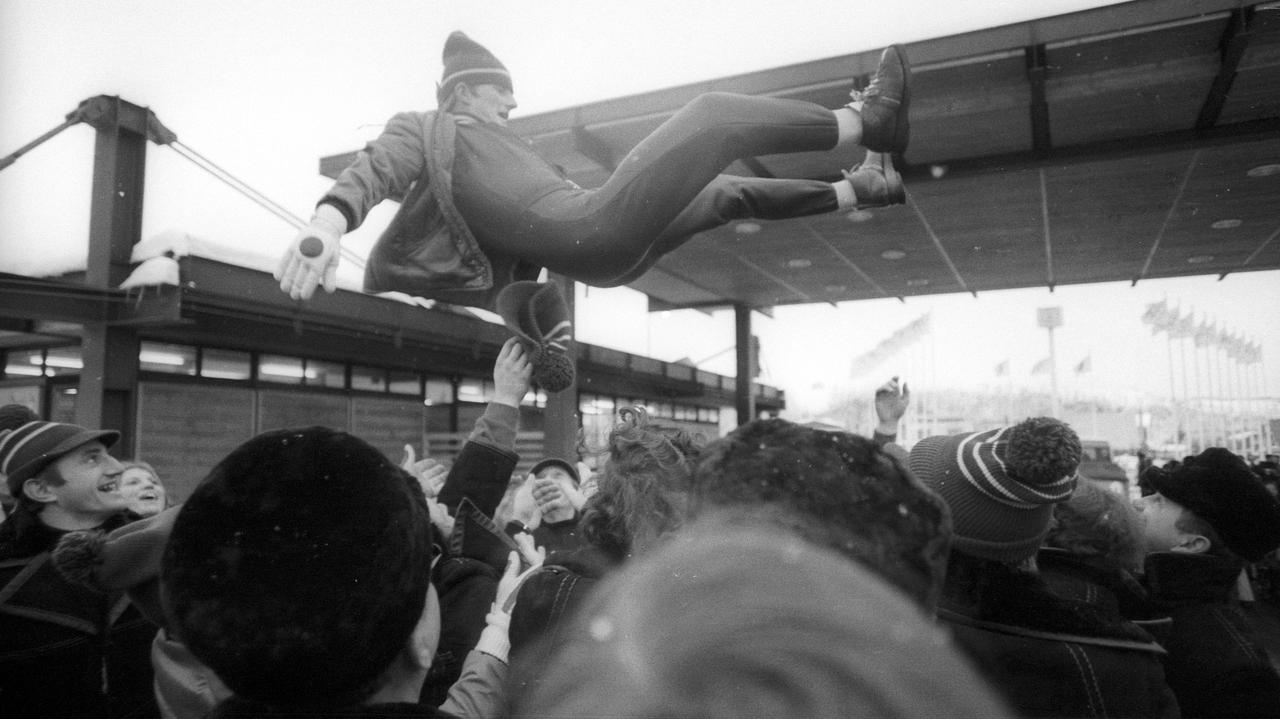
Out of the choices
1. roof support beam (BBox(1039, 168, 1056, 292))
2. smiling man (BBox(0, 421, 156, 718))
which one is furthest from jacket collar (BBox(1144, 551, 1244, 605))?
smiling man (BBox(0, 421, 156, 718))

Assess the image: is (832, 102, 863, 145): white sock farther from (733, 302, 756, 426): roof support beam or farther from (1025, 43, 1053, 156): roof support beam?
(1025, 43, 1053, 156): roof support beam

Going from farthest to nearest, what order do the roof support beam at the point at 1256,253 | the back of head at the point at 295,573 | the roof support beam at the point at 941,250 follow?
the roof support beam at the point at 1256,253 → the roof support beam at the point at 941,250 → the back of head at the point at 295,573

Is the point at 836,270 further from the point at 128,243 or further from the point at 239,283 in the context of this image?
the point at 128,243

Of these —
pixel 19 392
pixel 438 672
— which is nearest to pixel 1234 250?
pixel 438 672

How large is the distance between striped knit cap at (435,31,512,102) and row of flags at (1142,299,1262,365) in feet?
4.96

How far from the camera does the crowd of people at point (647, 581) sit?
0.43 m

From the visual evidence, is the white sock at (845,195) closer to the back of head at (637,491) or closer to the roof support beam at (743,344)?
the back of head at (637,491)

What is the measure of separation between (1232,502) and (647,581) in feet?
7.32

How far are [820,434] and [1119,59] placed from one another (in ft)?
11.5

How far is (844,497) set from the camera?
31.0 inches

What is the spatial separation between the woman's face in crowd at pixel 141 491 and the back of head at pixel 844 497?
2.32m

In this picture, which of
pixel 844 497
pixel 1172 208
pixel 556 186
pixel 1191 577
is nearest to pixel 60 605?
pixel 556 186

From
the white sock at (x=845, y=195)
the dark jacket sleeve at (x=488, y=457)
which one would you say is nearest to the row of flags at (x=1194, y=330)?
the white sock at (x=845, y=195)

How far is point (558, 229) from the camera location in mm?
1378
